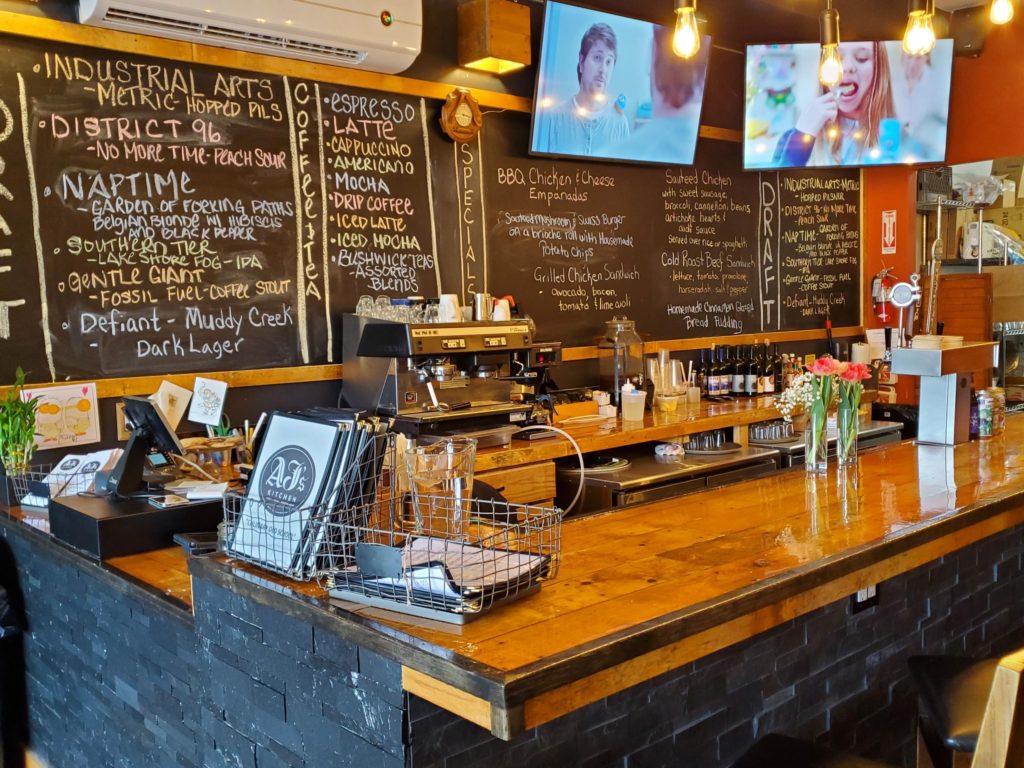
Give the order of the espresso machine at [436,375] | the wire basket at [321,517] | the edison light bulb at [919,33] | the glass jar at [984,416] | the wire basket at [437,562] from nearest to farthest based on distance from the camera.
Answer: the wire basket at [437,562]
the wire basket at [321,517]
the edison light bulb at [919,33]
the glass jar at [984,416]
the espresso machine at [436,375]

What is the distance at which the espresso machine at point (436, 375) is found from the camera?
140 inches

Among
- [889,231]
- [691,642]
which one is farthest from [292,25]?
[889,231]

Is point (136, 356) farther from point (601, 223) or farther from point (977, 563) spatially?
point (977, 563)

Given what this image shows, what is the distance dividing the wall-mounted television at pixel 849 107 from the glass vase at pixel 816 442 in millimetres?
3072

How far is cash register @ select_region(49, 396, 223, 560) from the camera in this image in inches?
87.8

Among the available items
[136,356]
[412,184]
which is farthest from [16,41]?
[412,184]

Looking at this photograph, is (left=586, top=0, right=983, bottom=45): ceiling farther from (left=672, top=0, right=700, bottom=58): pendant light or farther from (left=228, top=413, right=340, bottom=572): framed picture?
(left=228, top=413, right=340, bottom=572): framed picture

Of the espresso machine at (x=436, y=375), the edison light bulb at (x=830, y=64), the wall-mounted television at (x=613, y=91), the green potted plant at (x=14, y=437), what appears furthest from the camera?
the wall-mounted television at (x=613, y=91)

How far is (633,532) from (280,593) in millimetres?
815

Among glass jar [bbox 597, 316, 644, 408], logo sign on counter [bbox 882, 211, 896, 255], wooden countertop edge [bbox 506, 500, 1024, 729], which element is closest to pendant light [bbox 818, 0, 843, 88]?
wooden countertop edge [bbox 506, 500, 1024, 729]

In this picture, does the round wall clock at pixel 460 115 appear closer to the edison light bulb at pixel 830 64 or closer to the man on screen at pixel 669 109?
the man on screen at pixel 669 109

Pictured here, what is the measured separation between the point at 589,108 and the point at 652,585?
11.4ft

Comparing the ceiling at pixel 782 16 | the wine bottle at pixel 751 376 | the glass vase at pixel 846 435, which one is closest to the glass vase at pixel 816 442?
the glass vase at pixel 846 435

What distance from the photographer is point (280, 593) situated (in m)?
1.58
